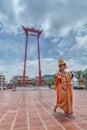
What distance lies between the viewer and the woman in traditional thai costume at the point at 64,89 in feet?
17.5

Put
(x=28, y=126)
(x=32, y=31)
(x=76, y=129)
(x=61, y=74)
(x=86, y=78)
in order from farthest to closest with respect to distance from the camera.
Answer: (x=86, y=78)
(x=32, y=31)
(x=61, y=74)
(x=28, y=126)
(x=76, y=129)

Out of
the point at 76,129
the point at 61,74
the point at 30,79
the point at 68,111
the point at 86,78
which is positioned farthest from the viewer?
the point at 30,79

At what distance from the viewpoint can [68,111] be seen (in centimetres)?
529

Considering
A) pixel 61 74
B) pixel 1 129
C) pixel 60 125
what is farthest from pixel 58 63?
pixel 1 129

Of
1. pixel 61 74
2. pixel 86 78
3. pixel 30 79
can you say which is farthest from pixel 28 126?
pixel 30 79

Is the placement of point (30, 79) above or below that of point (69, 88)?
above

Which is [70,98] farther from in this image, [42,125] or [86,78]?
[86,78]

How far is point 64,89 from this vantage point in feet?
17.9

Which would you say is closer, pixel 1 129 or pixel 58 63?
pixel 1 129

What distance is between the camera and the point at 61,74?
5664 mm

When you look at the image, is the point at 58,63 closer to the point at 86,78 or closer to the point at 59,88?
the point at 59,88

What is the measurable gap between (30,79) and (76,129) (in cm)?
10433

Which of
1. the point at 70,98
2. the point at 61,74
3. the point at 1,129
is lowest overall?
the point at 1,129

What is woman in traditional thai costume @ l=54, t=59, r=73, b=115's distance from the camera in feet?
17.5
